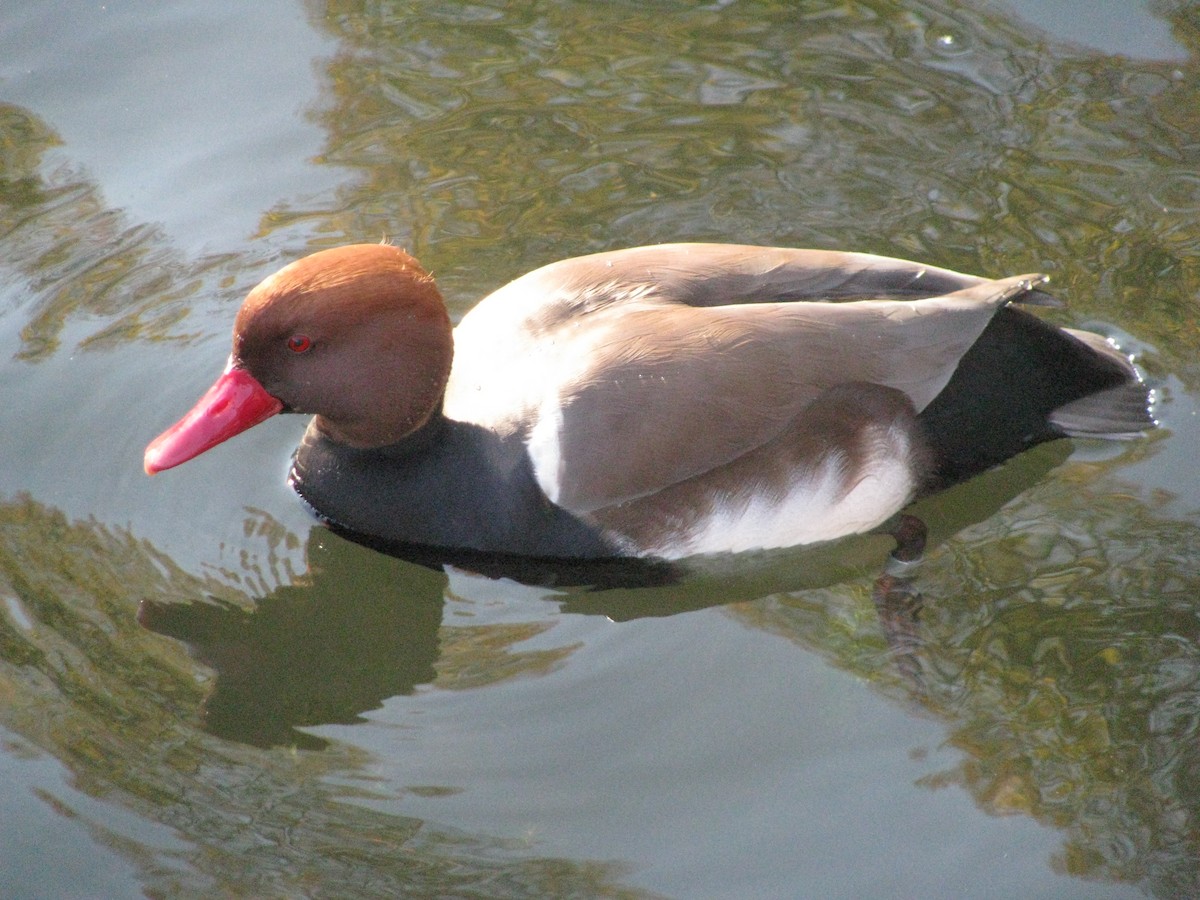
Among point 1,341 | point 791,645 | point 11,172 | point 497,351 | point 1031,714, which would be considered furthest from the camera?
point 11,172

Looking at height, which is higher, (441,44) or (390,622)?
(441,44)

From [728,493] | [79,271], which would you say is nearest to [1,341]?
[79,271]

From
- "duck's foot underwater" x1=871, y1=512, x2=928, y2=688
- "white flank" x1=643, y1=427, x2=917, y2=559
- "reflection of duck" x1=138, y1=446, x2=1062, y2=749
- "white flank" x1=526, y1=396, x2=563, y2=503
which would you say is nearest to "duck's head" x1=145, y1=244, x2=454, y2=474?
"white flank" x1=526, y1=396, x2=563, y2=503

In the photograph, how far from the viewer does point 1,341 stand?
5.18 m

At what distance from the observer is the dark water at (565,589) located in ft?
11.9

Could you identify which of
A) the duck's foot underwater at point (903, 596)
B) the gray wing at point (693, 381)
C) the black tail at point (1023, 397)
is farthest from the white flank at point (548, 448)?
the black tail at point (1023, 397)

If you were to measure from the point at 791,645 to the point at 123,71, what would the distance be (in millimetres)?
4217

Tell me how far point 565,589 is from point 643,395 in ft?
2.23

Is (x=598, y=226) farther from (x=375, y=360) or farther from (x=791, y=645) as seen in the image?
(x=791, y=645)

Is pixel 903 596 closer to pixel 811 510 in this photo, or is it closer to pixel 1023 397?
pixel 811 510

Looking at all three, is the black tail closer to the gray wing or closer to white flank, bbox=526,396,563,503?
the gray wing

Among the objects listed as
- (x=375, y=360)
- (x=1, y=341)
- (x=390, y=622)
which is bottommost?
(x=390, y=622)

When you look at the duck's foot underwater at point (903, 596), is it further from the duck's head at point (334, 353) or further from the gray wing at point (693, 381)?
the duck's head at point (334, 353)

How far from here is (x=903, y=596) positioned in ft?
14.2
